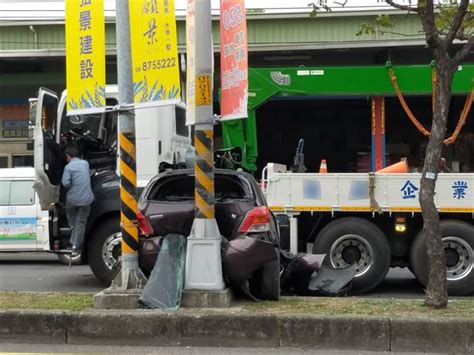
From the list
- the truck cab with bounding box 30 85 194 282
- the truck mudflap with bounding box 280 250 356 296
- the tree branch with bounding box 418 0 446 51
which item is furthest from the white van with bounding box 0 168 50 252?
the tree branch with bounding box 418 0 446 51

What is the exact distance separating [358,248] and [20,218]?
6631 millimetres

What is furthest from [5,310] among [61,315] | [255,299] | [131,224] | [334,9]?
[334,9]

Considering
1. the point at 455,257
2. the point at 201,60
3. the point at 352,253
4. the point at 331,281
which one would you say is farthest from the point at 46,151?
the point at 455,257

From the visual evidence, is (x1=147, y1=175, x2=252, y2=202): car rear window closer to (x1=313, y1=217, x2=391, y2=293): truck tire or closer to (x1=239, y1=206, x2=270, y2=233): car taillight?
(x1=239, y1=206, x2=270, y2=233): car taillight

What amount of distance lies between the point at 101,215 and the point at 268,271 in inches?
129

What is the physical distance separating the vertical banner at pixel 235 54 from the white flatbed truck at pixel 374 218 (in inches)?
76.4

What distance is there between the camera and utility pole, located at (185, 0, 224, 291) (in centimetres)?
668

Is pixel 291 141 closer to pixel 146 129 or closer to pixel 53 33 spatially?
pixel 53 33

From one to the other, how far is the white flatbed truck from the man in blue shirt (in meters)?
2.60

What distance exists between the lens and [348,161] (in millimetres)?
19625

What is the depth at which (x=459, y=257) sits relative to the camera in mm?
8508

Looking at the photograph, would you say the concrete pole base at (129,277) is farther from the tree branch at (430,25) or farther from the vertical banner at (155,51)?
the tree branch at (430,25)

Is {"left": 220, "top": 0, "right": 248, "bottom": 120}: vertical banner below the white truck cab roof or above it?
above

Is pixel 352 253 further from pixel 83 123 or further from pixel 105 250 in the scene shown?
pixel 83 123
